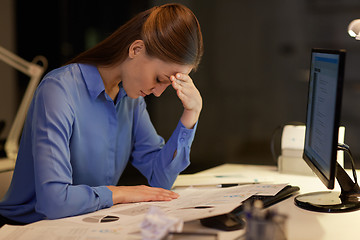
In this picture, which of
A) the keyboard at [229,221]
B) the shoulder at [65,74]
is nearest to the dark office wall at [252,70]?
the shoulder at [65,74]

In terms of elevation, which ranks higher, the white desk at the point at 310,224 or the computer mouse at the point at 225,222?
the computer mouse at the point at 225,222

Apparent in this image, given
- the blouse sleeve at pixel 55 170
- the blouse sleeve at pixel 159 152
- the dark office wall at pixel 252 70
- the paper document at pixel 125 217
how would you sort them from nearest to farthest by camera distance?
1. the paper document at pixel 125 217
2. the blouse sleeve at pixel 55 170
3. the blouse sleeve at pixel 159 152
4. the dark office wall at pixel 252 70

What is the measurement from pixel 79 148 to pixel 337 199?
0.77m

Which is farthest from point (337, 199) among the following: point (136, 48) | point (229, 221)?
point (136, 48)

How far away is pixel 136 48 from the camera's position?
1.40 metres

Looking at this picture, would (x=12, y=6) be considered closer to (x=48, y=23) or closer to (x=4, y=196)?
(x=48, y=23)

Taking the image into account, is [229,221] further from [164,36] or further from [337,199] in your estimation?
[164,36]

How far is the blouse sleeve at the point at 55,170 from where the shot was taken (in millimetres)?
1188

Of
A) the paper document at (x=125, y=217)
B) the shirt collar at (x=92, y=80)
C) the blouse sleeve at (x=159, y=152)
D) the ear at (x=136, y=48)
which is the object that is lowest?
the paper document at (x=125, y=217)

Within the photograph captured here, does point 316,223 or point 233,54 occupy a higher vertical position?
point 233,54

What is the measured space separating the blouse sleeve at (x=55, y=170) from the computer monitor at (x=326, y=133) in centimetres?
57

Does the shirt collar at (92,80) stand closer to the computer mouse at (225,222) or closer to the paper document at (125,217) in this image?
the paper document at (125,217)

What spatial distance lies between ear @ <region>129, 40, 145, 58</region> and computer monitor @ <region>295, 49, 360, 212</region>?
505 mm

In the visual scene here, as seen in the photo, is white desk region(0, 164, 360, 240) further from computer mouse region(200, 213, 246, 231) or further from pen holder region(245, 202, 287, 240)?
pen holder region(245, 202, 287, 240)
